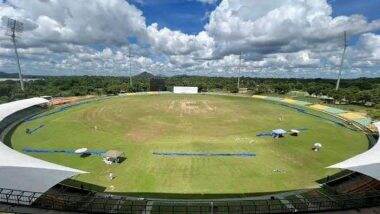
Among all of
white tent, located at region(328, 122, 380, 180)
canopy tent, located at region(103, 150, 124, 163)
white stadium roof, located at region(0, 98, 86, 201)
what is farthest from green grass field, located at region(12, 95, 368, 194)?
white stadium roof, located at region(0, 98, 86, 201)

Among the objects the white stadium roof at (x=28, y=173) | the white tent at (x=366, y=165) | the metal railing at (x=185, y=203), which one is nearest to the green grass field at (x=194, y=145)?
the metal railing at (x=185, y=203)

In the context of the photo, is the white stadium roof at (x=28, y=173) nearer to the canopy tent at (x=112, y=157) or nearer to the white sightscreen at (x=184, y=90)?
the canopy tent at (x=112, y=157)

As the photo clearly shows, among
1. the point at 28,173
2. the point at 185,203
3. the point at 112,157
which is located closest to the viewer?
the point at 28,173

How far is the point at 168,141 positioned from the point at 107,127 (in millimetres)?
20438

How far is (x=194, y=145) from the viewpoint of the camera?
57.4 meters

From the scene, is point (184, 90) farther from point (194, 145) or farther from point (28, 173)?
point (28, 173)

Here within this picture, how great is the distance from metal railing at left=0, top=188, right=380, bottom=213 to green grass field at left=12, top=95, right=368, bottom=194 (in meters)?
3.59

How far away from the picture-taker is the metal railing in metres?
27.8

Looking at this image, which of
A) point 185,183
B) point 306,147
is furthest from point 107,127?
point 306,147

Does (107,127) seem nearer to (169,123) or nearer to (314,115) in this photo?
(169,123)

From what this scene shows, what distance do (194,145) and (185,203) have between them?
2426cm

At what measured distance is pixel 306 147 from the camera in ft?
188

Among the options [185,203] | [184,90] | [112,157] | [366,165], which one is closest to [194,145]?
[112,157]

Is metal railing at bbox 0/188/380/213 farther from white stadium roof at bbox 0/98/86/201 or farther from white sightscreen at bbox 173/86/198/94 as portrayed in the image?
white sightscreen at bbox 173/86/198/94
